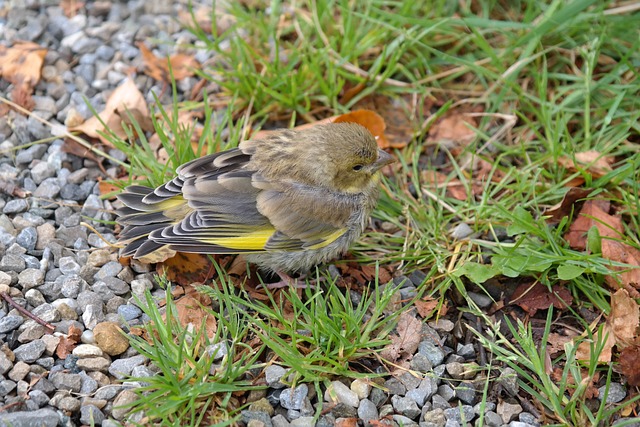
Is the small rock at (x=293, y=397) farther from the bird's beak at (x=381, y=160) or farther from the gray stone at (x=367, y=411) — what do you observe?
the bird's beak at (x=381, y=160)

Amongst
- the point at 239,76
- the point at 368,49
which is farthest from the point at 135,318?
the point at 368,49

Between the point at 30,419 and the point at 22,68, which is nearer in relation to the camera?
the point at 30,419

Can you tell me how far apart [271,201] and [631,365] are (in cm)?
224

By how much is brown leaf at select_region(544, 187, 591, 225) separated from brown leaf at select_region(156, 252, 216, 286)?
2258mm

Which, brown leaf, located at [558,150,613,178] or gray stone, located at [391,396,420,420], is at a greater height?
brown leaf, located at [558,150,613,178]

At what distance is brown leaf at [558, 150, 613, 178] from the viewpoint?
519cm

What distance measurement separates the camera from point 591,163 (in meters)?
5.12

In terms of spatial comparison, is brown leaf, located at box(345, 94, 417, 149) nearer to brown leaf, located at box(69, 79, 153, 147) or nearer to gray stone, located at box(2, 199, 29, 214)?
brown leaf, located at box(69, 79, 153, 147)

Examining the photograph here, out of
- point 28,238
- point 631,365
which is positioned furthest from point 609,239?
point 28,238

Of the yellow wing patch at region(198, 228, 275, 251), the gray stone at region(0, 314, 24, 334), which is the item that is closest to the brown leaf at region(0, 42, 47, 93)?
the gray stone at region(0, 314, 24, 334)

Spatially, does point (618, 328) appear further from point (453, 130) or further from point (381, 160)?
point (453, 130)

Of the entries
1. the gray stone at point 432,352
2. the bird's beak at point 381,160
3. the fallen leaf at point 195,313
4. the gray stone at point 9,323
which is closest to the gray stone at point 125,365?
the fallen leaf at point 195,313

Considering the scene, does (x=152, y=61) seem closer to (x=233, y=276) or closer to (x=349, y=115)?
(x=349, y=115)

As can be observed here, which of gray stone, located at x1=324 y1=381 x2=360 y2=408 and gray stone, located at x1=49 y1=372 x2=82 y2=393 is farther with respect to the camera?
gray stone, located at x1=324 y1=381 x2=360 y2=408
